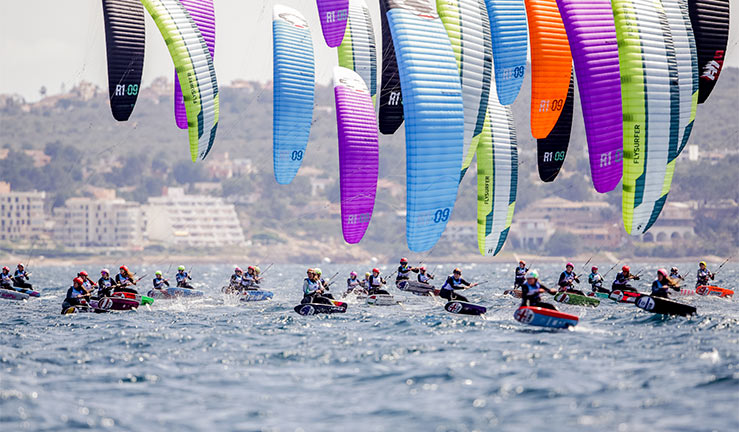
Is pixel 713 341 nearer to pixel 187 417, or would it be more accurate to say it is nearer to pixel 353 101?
pixel 187 417

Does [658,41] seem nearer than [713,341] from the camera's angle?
No

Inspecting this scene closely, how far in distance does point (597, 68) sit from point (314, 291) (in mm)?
12044

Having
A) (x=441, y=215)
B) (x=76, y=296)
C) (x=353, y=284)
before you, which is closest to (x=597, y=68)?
(x=441, y=215)

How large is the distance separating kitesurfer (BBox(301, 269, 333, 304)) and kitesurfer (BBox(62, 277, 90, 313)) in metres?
7.94

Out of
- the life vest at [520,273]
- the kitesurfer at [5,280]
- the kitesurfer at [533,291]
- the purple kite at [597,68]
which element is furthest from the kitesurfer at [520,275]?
the kitesurfer at [5,280]

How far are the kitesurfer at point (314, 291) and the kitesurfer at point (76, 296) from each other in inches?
313

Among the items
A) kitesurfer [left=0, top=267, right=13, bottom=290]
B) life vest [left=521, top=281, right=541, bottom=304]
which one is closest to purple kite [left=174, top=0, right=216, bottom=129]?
kitesurfer [left=0, top=267, right=13, bottom=290]

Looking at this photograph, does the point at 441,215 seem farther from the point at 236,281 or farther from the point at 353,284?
the point at 236,281

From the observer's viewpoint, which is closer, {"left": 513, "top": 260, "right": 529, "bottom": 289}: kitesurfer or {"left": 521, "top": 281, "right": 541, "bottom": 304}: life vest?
{"left": 521, "top": 281, "right": 541, "bottom": 304}: life vest

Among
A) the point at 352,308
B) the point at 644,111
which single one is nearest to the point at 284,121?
the point at 352,308

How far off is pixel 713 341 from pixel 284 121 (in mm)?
23745

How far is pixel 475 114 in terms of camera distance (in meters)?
32.1

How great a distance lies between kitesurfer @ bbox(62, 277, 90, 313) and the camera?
33906 mm

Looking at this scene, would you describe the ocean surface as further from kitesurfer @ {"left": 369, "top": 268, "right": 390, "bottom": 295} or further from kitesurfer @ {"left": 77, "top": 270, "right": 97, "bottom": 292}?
kitesurfer @ {"left": 369, "top": 268, "right": 390, "bottom": 295}
